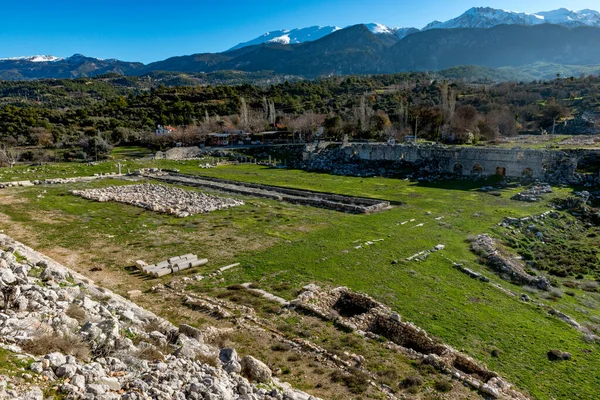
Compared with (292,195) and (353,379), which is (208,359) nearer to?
(353,379)

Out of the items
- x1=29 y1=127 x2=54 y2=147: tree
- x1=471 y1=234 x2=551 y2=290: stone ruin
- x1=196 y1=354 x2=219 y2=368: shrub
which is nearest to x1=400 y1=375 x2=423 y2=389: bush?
x1=196 y1=354 x2=219 y2=368: shrub

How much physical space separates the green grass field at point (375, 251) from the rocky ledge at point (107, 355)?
4340mm

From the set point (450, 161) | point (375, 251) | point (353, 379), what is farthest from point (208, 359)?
point (450, 161)

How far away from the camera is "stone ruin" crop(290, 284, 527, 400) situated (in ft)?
30.2

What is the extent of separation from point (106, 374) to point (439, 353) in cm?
777

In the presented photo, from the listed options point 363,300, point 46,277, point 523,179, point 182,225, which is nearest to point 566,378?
point 363,300

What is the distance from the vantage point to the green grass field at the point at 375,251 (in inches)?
435

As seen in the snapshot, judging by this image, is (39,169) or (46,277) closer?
(46,277)

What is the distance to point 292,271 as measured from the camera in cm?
1579

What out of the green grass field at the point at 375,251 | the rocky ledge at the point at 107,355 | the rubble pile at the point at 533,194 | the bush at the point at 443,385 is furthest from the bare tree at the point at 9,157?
the rubble pile at the point at 533,194

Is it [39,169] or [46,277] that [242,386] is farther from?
[39,169]

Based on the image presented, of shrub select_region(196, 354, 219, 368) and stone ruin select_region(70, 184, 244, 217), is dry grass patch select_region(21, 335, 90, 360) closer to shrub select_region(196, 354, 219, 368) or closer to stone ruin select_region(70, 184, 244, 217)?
shrub select_region(196, 354, 219, 368)

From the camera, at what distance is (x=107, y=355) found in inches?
308

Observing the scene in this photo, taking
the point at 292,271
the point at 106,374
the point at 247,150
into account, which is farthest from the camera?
the point at 247,150
